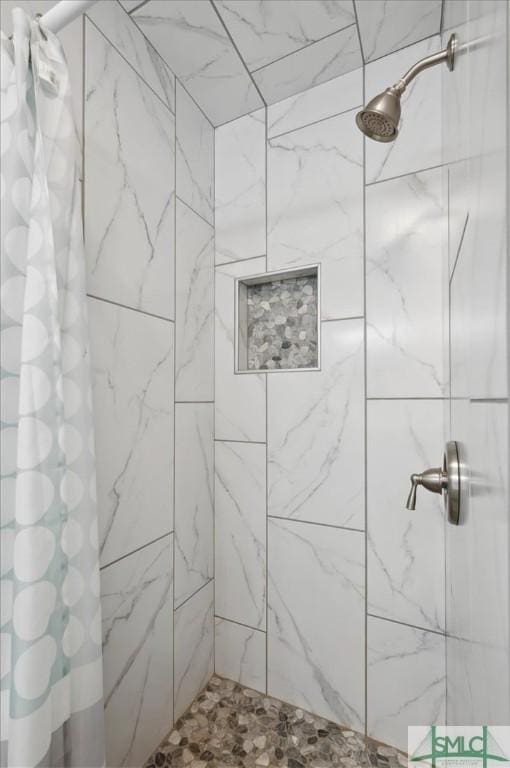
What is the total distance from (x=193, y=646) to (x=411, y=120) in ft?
5.67

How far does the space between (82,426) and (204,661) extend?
1.06 m

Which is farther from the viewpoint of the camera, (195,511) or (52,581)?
(195,511)

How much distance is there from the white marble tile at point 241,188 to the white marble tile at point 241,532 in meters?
0.69

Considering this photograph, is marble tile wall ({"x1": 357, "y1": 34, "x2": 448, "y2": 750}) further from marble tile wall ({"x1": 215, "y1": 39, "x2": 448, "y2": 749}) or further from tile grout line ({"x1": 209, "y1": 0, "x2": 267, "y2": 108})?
tile grout line ({"x1": 209, "y1": 0, "x2": 267, "y2": 108})

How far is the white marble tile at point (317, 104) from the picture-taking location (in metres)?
1.20

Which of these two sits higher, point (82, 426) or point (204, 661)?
point (82, 426)

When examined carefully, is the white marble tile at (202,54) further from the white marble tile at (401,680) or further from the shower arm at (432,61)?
the white marble tile at (401,680)

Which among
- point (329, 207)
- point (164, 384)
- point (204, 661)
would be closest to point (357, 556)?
point (204, 661)

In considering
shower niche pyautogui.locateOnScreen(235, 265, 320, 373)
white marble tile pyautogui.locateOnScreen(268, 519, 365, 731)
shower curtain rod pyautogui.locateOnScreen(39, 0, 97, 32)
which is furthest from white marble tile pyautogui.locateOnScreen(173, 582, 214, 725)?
shower curtain rod pyautogui.locateOnScreen(39, 0, 97, 32)

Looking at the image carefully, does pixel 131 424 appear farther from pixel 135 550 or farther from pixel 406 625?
pixel 406 625

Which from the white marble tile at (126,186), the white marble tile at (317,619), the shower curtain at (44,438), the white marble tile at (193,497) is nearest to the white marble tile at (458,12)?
the shower curtain at (44,438)

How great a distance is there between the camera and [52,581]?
62cm

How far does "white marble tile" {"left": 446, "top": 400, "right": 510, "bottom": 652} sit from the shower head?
0.59 metres

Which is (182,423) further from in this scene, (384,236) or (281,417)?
(384,236)
